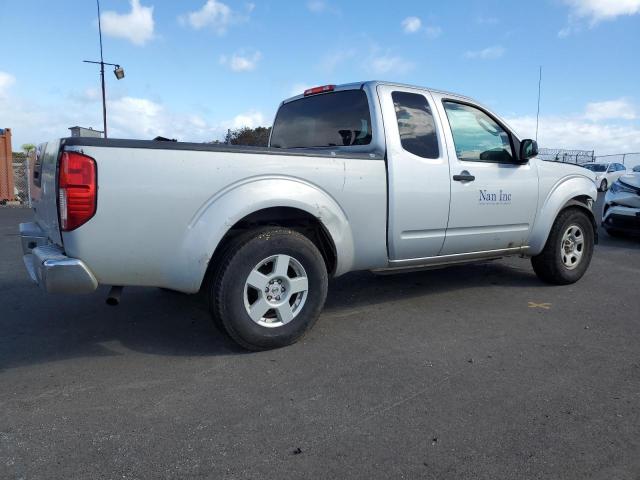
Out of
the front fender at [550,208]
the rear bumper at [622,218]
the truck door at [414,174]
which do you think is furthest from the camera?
the rear bumper at [622,218]

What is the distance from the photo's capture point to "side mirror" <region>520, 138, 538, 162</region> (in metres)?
4.75

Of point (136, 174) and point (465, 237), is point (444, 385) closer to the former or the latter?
point (465, 237)

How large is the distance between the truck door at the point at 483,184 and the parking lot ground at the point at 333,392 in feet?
2.08

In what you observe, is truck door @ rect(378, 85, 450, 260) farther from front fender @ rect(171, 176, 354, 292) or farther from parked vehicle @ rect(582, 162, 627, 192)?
parked vehicle @ rect(582, 162, 627, 192)

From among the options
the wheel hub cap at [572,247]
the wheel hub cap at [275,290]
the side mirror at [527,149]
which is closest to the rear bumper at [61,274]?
the wheel hub cap at [275,290]

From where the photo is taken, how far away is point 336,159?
3617mm

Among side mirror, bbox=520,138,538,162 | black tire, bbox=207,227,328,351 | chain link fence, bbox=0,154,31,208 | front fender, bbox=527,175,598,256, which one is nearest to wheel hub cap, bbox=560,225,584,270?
front fender, bbox=527,175,598,256

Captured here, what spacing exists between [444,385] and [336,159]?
1.69m

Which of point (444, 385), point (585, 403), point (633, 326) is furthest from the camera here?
point (633, 326)

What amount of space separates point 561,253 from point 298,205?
326 centimetres

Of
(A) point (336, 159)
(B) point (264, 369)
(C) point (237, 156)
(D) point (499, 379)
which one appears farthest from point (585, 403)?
(C) point (237, 156)

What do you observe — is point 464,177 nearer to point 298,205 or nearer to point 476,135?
point 476,135

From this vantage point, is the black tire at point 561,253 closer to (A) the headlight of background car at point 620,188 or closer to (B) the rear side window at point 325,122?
(B) the rear side window at point 325,122

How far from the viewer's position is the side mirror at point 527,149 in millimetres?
4746
